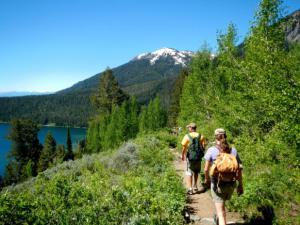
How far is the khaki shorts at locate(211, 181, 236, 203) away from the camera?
7145mm

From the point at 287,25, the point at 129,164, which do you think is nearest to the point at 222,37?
the point at 287,25

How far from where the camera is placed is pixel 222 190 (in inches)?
283

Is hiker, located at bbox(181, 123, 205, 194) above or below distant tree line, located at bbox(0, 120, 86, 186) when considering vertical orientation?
above

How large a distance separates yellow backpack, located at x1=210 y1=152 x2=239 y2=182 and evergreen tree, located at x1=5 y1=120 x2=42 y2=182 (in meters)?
62.7

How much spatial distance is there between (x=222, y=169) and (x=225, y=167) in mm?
74

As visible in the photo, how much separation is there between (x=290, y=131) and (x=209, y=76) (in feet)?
73.4

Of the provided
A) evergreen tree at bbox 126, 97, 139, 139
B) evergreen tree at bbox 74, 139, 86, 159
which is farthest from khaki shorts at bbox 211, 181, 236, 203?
evergreen tree at bbox 74, 139, 86, 159

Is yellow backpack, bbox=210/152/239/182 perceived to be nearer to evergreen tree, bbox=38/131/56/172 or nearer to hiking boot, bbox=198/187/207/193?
hiking boot, bbox=198/187/207/193

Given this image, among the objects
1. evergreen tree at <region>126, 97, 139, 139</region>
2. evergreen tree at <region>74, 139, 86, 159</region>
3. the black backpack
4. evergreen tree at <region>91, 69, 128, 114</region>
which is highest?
evergreen tree at <region>91, 69, 128, 114</region>

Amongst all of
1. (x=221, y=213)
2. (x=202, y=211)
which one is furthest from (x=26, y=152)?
(x=221, y=213)

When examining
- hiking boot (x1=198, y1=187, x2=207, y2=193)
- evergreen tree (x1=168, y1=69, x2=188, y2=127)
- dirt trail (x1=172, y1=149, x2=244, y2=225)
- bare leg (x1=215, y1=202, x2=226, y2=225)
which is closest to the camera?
bare leg (x1=215, y1=202, x2=226, y2=225)

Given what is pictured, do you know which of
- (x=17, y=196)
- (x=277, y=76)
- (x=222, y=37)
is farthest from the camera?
(x=222, y=37)

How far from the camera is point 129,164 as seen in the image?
18.9 m

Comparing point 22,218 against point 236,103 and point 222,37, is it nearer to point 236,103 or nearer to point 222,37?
point 236,103
